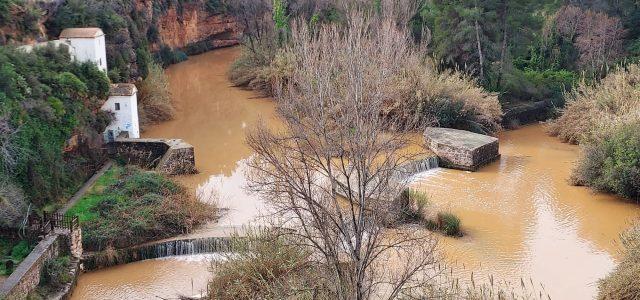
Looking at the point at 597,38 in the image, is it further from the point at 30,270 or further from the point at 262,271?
the point at 30,270

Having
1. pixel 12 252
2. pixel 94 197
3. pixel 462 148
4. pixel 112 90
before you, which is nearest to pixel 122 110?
pixel 112 90

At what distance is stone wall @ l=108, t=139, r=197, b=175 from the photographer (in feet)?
74.0

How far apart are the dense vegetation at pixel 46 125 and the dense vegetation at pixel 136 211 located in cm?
111

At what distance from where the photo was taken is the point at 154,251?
1725 cm

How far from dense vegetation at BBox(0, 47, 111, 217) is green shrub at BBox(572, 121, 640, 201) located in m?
15.2

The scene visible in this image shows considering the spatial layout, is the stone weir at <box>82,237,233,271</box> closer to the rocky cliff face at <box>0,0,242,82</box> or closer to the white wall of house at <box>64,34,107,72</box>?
the rocky cliff face at <box>0,0,242,82</box>

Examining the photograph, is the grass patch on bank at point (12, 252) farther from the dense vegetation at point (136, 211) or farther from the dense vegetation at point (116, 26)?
the dense vegetation at point (116, 26)

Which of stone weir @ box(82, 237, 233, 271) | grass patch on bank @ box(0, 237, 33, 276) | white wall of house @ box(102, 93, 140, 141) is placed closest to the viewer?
grass patch on bank @ box(0, 237, 33, 276)

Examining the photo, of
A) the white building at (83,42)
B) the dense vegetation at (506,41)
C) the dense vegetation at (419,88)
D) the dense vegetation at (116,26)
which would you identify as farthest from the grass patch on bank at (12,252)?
the dense vegetation at (506,41)

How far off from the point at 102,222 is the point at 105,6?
46.2 ft

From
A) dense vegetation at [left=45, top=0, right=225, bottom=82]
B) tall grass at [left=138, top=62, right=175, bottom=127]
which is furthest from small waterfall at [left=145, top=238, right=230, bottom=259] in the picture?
tall grass at [left=138, top=62, right=175, bottom=127]

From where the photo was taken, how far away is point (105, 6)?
28812 millimetres

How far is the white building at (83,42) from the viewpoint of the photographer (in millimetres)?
24250

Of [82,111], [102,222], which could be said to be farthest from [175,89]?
[102,222]
